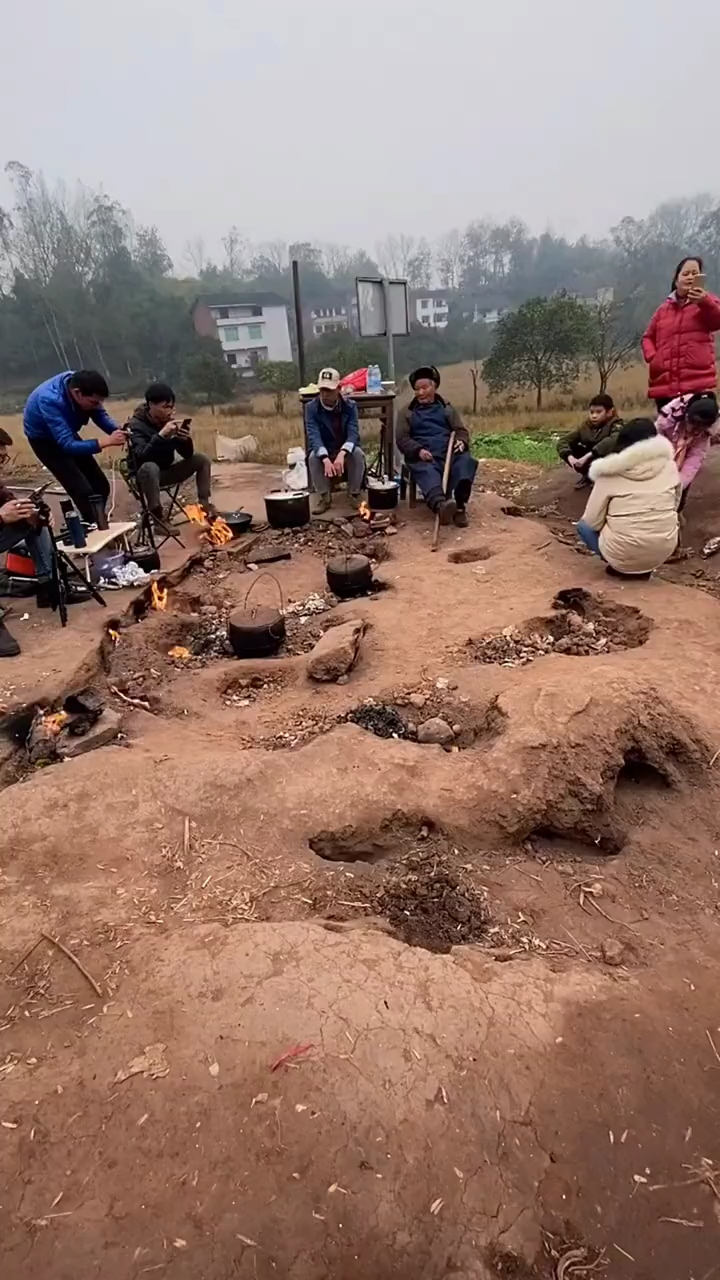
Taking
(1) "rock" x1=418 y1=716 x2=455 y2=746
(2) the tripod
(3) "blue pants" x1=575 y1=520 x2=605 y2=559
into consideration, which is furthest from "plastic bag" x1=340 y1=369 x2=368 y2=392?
(1) "rock" x1=418 y1=716 x2=455 y2=746

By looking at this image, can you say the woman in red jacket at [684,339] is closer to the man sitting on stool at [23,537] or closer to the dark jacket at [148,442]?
the dark jacket at [148,442]

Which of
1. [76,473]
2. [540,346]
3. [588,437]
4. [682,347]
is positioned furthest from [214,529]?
[540,346]

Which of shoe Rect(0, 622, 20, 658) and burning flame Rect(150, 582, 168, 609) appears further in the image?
burning flame Rect(150, 582, 168, 609)

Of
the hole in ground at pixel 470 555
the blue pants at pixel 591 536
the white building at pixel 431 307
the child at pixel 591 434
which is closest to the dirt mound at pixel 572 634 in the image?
the blue pants at pixel 591 536

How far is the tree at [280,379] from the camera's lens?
26.6m

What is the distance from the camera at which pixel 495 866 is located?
320 cm

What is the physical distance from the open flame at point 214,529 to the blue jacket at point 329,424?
1328mm

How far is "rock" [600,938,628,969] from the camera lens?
2.68 meters

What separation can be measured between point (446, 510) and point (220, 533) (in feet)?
7.57

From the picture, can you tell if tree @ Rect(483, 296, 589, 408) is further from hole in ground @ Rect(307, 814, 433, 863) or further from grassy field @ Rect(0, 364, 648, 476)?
hole in ground @ Rect(307, 814, 433, 863)

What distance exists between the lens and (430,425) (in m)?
7.49

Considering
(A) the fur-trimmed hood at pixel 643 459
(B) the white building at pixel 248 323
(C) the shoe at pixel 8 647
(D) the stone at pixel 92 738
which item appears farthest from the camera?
(B) the white building at pixel 248 323

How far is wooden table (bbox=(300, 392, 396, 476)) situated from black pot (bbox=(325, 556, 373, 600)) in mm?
2568

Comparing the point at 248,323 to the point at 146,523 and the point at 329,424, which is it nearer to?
the point at 329,424
